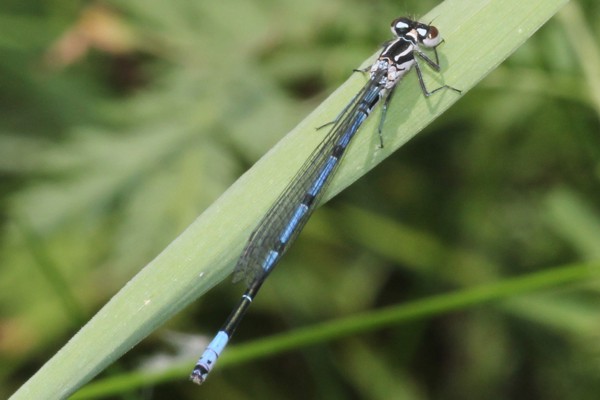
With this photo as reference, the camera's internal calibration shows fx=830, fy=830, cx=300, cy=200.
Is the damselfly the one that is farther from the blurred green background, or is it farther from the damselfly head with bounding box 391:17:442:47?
the blurred green background

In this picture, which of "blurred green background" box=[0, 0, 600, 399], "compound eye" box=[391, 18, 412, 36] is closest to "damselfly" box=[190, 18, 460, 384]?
"compound eye" box=[391, 18, 412, 36]

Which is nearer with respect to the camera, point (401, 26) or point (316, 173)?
point (316, 173)

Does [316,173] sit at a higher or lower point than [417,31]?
lower

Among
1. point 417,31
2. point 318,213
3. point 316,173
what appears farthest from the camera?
point 318,213

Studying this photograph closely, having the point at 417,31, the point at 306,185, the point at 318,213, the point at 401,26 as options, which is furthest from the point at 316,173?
the point at 318,213

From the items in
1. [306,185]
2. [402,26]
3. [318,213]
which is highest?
[402,26]

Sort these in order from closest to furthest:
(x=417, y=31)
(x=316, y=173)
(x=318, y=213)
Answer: (x=316, y=173)
(x=417, y=31)
(x=318, y=213)

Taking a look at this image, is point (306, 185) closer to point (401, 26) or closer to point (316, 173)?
point (316, 173)
